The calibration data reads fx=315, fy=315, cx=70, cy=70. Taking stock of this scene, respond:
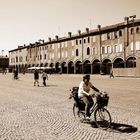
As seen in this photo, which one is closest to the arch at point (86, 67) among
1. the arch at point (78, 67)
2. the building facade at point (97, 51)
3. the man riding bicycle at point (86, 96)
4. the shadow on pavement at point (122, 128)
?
the building facade at point (97, 51)

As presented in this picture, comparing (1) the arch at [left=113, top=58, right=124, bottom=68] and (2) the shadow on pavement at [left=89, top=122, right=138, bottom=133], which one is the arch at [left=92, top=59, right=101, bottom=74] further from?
(2) the shadow on pavement at [left=89, top=122, right=138, bottom=133]

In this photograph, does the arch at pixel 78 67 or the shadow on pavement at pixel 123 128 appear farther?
the arch at pixel 78 67

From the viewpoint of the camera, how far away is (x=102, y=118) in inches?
352

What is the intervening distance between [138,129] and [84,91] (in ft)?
6.67

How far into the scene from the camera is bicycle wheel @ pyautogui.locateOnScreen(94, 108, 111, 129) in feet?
28.6

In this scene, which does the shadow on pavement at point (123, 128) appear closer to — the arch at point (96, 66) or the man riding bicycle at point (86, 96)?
the man riding bicycle at point (86, 96)

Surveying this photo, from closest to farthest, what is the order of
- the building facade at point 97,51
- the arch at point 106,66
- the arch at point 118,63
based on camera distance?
the building facade at point 97,51, the arch at point 118,63, the arch at point 106,66

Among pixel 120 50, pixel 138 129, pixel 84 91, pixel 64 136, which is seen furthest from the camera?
pixel 120 50

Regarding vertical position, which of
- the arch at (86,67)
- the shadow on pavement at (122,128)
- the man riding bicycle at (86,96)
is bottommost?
the shadow on pavement at (122,128)

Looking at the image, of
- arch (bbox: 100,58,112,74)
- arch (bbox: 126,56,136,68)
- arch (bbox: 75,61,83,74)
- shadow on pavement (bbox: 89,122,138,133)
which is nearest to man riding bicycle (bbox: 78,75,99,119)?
shadow on pavement (bbox: 89,122,138,133)

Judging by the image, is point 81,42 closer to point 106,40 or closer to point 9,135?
point 106,40

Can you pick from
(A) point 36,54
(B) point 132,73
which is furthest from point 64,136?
(A) point 36,54

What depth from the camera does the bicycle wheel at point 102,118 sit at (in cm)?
873

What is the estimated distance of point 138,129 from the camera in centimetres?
834
